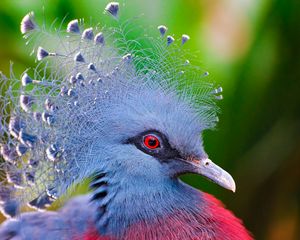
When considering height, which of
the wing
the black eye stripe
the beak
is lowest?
the wing

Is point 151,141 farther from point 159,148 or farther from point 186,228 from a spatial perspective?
point 186,228

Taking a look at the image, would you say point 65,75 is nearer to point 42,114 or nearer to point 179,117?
point 42,114

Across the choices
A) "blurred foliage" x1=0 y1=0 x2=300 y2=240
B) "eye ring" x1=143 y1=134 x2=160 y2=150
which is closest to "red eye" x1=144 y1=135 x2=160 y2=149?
"eye ring" x1=143 y1=134 x2=160 y2=150

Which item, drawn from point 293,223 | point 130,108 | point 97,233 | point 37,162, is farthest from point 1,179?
point 293,223

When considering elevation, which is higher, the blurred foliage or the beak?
the blurred foliage

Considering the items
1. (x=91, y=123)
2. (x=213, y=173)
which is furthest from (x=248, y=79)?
(x=91, y=123)

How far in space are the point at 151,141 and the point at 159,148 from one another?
1.6 inches

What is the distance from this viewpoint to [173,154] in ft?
7.04

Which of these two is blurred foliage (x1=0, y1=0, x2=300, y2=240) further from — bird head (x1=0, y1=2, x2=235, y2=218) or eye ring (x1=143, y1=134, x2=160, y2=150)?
eye ring (x1=143, y1=134, x2=160, y2=150)

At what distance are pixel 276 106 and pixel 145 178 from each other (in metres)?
1.87

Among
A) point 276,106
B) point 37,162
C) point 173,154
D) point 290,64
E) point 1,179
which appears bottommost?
point 1,179

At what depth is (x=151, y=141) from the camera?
213cm

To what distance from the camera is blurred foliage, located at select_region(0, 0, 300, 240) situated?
132 inches

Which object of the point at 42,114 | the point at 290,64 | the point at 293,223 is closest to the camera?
the point at 42,114
